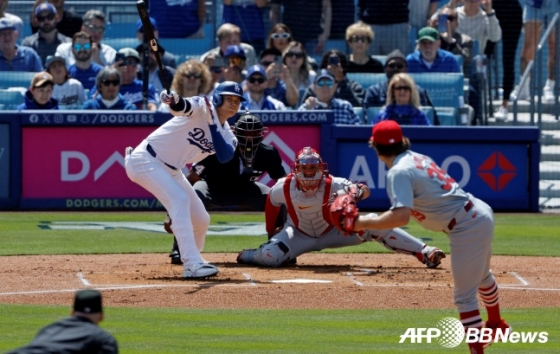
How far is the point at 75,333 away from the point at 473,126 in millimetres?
11961

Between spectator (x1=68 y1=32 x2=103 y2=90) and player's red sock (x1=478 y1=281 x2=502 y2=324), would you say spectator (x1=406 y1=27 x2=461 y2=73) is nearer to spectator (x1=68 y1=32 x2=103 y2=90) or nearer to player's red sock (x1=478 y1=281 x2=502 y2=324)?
spectator (x1=68 y1=32 x2=103 y2=90)

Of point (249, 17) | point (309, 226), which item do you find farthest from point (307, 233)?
point (249, 17)

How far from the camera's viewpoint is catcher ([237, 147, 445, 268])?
10.4 metres

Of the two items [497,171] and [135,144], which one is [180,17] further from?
[497,171]

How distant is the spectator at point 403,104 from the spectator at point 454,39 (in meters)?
2.16

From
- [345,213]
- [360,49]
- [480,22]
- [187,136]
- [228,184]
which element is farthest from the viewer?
[480,22]

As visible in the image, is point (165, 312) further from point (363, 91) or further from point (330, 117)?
point (363, 91)

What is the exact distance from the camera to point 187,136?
990 centimetres

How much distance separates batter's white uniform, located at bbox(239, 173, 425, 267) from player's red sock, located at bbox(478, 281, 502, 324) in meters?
3.22

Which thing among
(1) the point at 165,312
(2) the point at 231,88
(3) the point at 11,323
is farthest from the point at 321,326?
(2) the point at 231,88

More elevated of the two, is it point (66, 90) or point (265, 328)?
point (66, 90)

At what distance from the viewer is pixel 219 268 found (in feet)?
35.4

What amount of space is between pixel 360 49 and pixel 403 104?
168 cm

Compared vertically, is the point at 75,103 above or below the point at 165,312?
above
